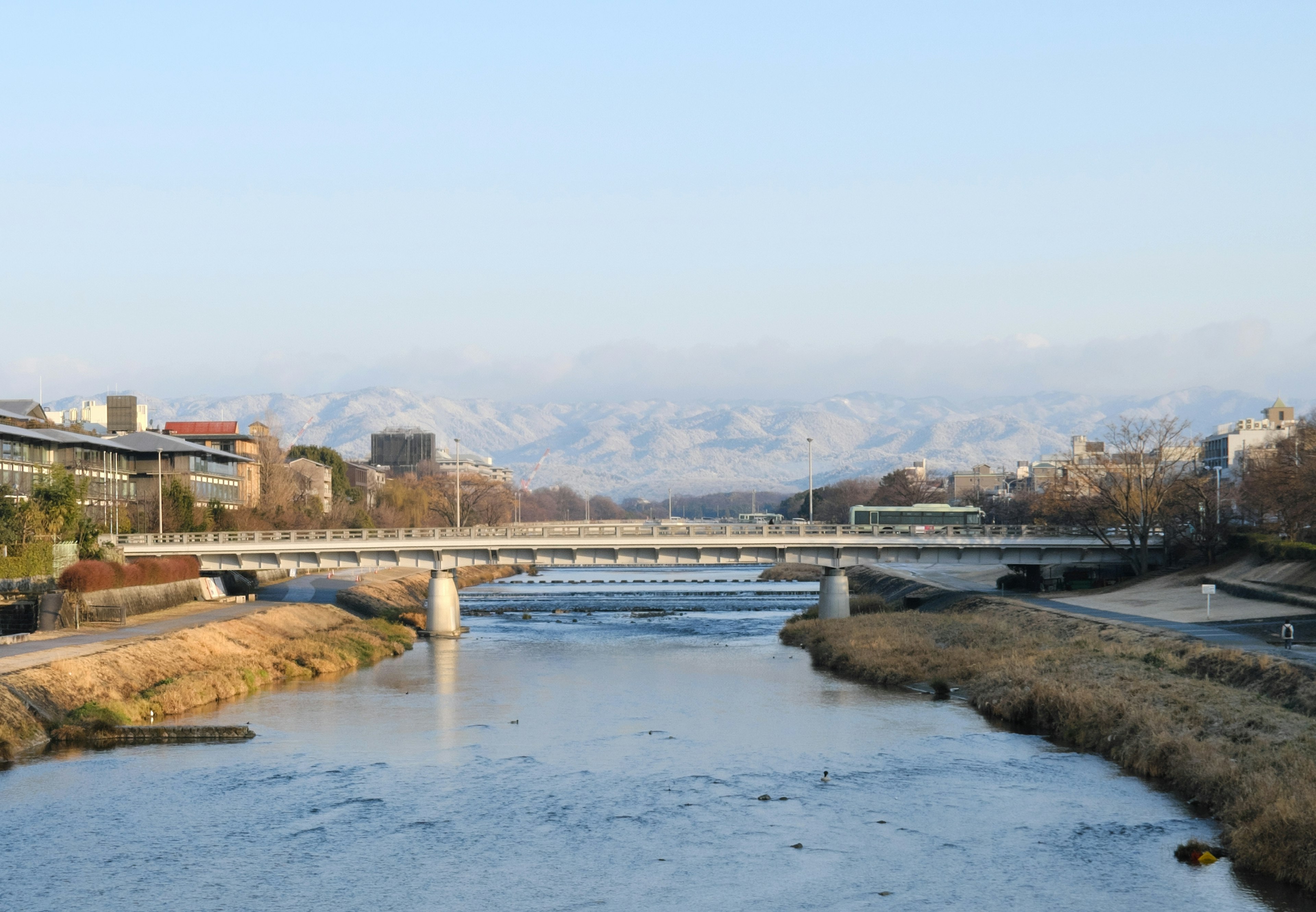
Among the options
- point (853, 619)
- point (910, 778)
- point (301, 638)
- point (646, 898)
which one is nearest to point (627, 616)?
point (853, 619)

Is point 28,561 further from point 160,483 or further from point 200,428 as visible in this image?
point 200,428

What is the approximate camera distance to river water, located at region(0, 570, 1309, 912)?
3128 centimetres

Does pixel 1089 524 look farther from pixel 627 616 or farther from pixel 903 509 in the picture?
pixel 627 616

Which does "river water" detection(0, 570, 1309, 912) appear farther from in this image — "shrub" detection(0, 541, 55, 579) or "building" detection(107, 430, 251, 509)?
"building" detection(107, 430, 251, 509)

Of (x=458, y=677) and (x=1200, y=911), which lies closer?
(x=1200, y=911)

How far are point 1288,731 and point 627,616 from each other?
76783 millimetres

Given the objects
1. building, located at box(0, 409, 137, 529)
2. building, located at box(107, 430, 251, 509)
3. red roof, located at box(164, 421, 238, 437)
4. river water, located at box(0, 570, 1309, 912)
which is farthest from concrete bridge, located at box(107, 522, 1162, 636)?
red roof, located at box(164, 421, 238, 437)

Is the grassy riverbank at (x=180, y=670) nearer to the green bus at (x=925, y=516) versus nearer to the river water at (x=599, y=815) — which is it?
the river water at (x=599, y=815)

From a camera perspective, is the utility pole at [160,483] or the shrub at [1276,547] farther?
the utility pole at [160,483]

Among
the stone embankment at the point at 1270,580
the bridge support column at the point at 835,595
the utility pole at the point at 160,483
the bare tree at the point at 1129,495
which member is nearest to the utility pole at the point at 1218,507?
the bare tree at the point at 1129,495

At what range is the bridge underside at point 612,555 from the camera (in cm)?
9544

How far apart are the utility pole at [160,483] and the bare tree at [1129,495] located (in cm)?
7554

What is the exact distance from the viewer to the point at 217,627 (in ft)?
240

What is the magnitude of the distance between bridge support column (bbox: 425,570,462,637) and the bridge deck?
2.34 metres
